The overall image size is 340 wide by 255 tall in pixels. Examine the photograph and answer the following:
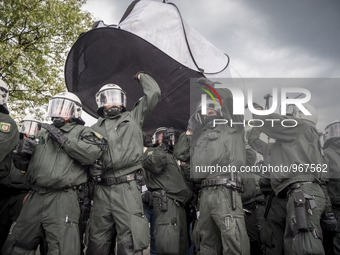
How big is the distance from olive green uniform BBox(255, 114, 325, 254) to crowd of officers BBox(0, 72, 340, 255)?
0.01m

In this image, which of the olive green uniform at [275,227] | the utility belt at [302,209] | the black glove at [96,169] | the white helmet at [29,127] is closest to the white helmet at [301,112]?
the olive green uniform at [275,227]

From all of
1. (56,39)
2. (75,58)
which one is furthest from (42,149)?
(56,39)

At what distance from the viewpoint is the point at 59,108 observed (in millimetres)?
3934

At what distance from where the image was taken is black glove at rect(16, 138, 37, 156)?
336cm

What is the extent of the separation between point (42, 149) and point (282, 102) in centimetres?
347

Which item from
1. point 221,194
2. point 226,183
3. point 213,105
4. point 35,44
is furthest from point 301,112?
point 35,44

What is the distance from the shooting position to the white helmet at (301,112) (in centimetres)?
445

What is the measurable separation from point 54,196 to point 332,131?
13.3 feet

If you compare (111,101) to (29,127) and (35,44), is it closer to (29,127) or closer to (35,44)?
(29,127)

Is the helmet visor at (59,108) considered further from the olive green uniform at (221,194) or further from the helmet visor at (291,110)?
the helmet visor at (291,110)

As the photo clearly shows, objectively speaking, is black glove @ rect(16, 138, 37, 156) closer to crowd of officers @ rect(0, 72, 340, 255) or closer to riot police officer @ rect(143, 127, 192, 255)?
crowd of officers @ rect(0, 72, 340, 255)

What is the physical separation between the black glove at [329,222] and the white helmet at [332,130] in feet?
4.65

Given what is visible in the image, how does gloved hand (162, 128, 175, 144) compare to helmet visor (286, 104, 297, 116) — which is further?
gloved hand (162, 128, 175, 144)

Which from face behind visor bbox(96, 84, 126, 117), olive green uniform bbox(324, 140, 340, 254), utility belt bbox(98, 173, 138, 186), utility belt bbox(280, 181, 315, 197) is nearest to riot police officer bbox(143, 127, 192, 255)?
face behind visor bbox(96, 84, 126, 117)
